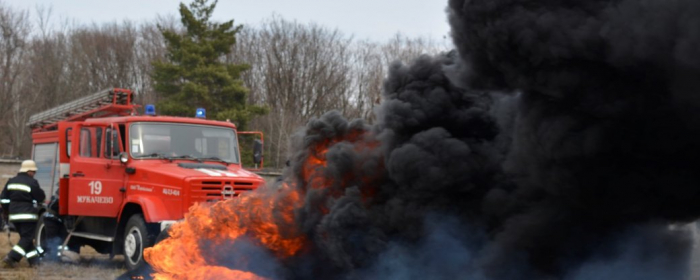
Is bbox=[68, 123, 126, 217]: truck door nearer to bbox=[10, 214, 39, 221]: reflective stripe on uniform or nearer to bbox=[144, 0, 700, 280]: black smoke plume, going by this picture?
bbox=[10, 214, 39, 221]: reflective stripe on uniform

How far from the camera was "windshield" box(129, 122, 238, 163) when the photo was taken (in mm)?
12641

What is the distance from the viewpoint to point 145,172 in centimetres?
1224

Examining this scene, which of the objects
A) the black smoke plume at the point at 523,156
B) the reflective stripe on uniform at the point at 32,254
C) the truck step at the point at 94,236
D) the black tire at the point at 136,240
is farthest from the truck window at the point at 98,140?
the black smoke plume at the point at 523,156

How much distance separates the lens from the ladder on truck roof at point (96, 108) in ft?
49.9

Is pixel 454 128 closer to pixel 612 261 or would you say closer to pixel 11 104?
pixel 612 261

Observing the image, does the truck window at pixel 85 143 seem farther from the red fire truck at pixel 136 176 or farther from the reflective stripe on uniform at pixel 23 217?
the reflective stripe on uniform at pixel 23 217

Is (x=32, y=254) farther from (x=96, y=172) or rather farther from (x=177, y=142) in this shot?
(x=177, y=142)

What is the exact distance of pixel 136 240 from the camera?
11844 millimetres

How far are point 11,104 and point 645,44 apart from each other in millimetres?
50075

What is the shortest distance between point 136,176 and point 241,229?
4766mm

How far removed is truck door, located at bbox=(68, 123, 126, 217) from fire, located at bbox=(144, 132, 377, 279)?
3957 millimetres

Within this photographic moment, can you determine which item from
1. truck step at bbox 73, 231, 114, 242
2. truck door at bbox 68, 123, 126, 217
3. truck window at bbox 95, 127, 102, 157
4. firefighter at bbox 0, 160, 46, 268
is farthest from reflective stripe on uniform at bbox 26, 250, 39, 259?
truck window at bbox 95, 127, 102, 157

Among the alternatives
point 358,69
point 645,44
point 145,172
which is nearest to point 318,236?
Answer: point 645,44

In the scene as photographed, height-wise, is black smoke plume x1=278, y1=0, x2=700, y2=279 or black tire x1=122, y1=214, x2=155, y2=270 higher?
black smoke plume x1=278, y1=0, x2=700, y2=279
